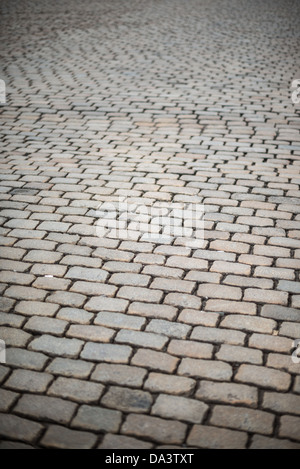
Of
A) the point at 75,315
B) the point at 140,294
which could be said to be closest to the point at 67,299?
the point at 75,315

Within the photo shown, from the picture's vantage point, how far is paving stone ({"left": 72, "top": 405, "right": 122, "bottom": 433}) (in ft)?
7.41

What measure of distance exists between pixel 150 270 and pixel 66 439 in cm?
145

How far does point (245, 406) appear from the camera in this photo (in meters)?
2.35

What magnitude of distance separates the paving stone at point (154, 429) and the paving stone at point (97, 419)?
2.3 inches

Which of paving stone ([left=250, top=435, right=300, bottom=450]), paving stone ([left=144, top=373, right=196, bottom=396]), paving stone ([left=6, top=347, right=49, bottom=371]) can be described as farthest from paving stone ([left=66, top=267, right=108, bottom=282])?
paving stone ([left=250, top=435, right=300, bottom=450])

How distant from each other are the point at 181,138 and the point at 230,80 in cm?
284

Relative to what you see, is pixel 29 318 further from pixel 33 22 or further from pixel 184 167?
pixel 33 22

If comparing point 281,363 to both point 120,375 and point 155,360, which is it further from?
point 120,375

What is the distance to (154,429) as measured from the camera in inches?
88.6

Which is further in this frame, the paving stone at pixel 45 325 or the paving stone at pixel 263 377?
the paving stone at pixel 45 325

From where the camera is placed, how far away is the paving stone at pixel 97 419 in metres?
2.26

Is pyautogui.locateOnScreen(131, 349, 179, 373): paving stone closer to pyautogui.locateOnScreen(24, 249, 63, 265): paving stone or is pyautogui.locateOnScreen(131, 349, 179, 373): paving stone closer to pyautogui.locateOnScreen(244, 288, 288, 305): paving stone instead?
pyautogui.locateOnScreen(244, 288, 288, 305): paving stone

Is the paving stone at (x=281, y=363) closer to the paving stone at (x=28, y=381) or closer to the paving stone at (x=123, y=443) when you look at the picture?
the paving stone at (x=123, y=443)

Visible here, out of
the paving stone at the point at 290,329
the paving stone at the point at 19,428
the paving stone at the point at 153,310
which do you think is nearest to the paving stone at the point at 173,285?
the paving stone at the point at 153,310
